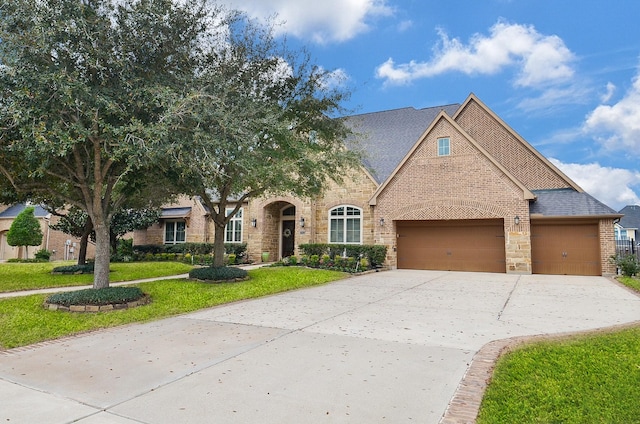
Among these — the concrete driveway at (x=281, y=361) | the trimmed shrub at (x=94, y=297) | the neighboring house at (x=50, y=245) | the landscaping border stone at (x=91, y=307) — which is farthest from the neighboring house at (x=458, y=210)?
the neighboring house at (x=50, y=245)

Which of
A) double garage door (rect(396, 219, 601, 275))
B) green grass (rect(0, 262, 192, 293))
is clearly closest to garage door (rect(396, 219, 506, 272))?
double garage door (rect(396, 219, 601, 275))

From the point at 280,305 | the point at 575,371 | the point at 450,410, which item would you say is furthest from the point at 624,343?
the point at 280,305

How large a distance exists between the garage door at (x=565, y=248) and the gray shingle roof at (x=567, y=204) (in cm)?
60

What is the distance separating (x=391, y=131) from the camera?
79.0 ft

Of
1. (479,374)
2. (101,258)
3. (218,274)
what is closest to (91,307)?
(101,258)

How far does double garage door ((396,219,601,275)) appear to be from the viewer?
644 inches

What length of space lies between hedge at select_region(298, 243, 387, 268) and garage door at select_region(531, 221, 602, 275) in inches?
256

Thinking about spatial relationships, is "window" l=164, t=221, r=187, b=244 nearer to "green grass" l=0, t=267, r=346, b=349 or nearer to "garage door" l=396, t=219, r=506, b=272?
"green grass" l=0, t=267, r=346, b=349

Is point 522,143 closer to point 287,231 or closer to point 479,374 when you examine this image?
point 287,231

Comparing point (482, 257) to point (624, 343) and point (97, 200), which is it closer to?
point (624, 343)

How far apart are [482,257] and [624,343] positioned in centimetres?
1238

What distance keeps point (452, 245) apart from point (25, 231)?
2358 cm

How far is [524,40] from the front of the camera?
1377 centimetres

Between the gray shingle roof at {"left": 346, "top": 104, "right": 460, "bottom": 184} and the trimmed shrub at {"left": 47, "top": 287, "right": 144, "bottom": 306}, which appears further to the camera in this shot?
the gray shingle roof at {"left": 346, "top": 104, "right": 460, "bottom": 184}
